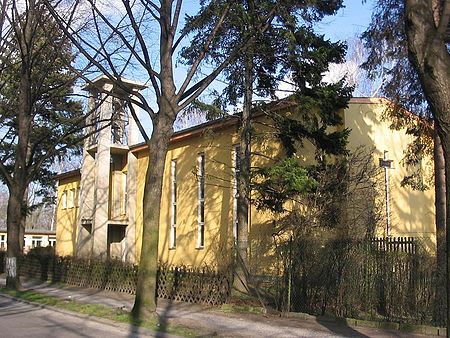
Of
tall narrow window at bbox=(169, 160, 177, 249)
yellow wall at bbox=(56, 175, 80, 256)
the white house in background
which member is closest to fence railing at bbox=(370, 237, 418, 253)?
tall narrow window at bbox=(169, 160, 177, 249)

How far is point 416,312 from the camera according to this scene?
490 inches

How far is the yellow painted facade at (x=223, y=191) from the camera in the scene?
69.5 ft

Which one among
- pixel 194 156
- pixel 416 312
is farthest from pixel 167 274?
pixel 194 156

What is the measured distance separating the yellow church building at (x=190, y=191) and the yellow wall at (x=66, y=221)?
88 mm

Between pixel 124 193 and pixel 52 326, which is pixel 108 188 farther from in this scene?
pixel 52 326

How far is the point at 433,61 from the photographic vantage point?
6922 millimetres

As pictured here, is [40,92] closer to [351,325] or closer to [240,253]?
[240,253]

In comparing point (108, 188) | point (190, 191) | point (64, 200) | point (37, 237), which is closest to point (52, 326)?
A: point (190, 191)

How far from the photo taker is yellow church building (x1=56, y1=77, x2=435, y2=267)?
21703 mm

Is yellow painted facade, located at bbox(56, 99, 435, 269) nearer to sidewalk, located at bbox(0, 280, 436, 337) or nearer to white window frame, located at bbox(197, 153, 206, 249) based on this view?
white window frame, located at bbox(197, 153, 206, 249)

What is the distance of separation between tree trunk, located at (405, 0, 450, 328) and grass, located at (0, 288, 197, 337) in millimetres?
6825

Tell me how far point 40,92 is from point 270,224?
1098 centimetres

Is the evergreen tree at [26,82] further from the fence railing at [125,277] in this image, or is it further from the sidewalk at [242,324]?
the sidewalk at [242,324]

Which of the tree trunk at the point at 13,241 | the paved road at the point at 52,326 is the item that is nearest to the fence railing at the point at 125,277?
the tree trunk at the point at 13,241
